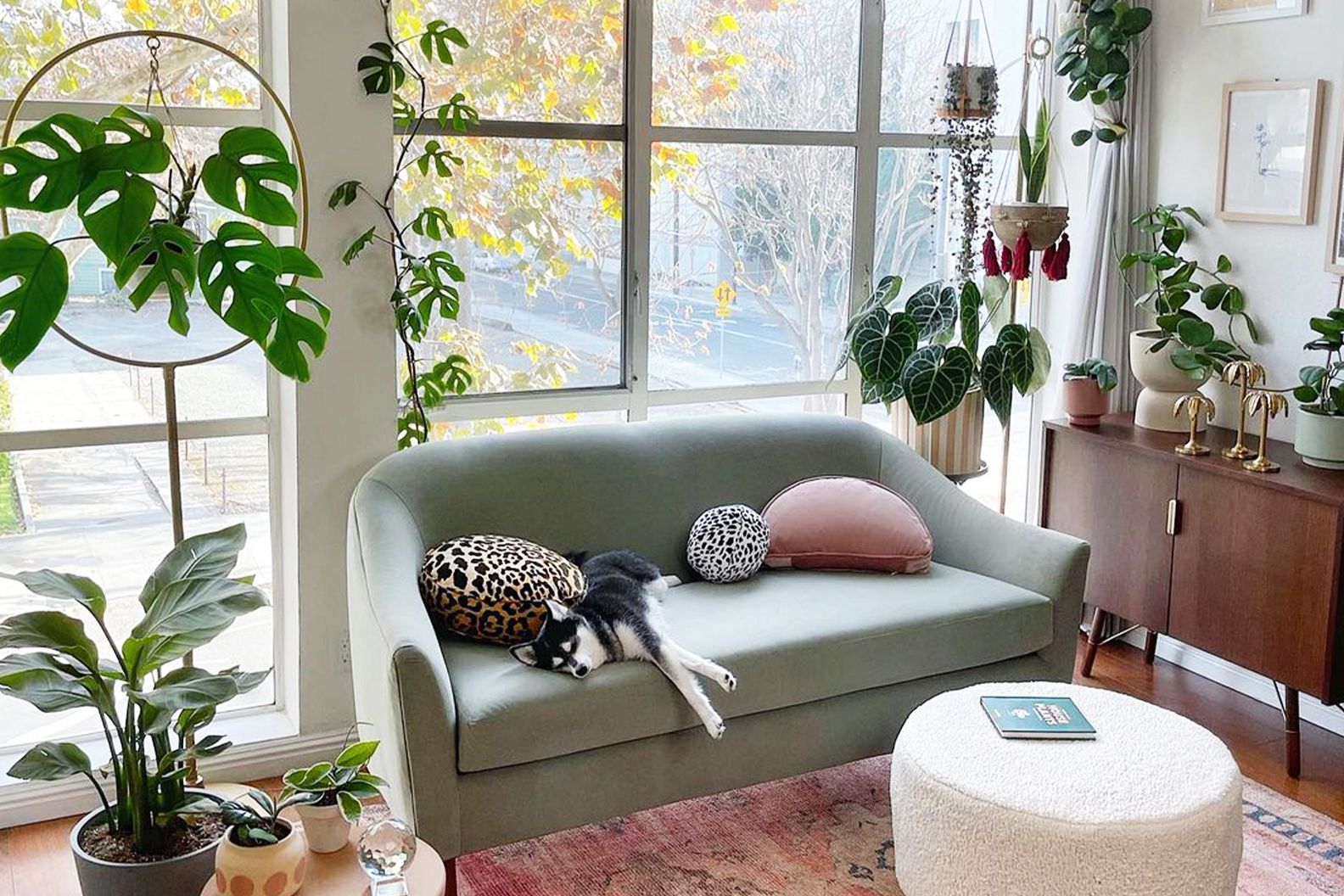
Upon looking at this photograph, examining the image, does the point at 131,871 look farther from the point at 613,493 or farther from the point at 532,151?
the point at 532,151

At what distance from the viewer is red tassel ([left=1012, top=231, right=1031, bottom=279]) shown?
380cm

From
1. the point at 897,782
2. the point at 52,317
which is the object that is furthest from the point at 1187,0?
the point at 52,317

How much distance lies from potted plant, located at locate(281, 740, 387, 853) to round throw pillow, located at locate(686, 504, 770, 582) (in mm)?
1329

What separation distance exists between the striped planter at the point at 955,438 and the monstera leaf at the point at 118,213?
7.81 feet

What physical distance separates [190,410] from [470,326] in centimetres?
74

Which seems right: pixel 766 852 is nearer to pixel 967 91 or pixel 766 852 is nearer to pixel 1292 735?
pixel 1292 735

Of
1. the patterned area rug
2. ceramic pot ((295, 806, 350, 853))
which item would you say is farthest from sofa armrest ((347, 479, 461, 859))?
ceramic pot ((295, 806, 350, 853))

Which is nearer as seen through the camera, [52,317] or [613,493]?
[52,317]

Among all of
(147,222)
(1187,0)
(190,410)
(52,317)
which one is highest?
(1187,0)

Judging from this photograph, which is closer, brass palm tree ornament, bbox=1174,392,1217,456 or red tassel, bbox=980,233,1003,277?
brass palm tree ornament, bbox=1174,392,1217,456

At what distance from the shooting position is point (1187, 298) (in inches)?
150

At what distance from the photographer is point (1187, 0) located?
3.93m

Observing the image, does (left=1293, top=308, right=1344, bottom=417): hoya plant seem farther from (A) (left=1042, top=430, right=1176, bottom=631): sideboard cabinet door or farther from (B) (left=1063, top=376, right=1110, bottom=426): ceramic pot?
(B) (left=1063, top=376, right=1110, bottom=426): ceramic pot

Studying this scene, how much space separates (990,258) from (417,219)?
1666 millimetres
